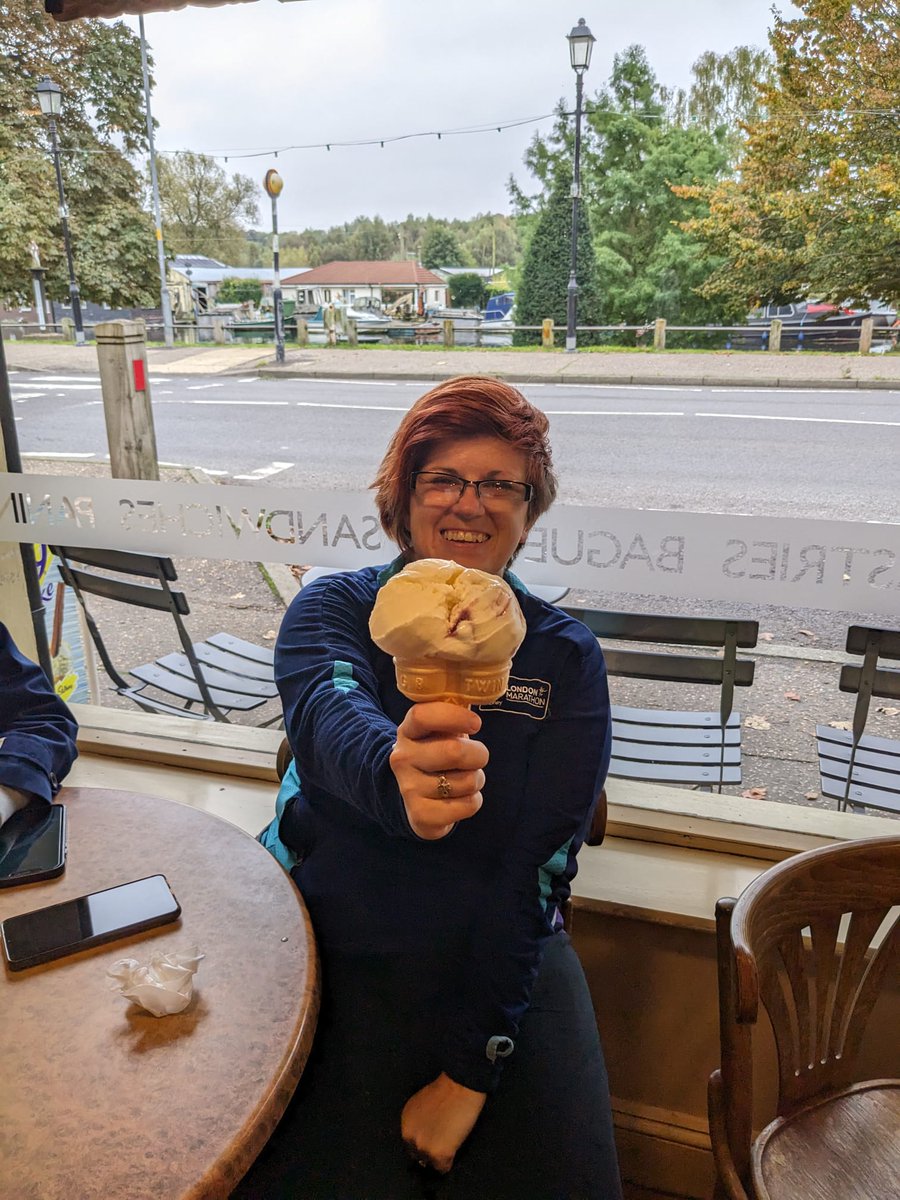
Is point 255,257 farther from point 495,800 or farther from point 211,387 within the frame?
point 495,800

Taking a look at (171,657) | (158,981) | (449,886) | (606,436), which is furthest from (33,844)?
(171,657)

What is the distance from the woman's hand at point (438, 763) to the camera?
2.85ft

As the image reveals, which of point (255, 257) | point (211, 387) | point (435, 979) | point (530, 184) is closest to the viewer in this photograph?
point (435, 979)

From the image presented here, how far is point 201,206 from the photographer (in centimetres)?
233

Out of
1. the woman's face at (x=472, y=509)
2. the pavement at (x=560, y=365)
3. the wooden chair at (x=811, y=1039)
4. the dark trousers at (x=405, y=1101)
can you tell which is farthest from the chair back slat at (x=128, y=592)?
the wooden chair at (x=811, y=1039)

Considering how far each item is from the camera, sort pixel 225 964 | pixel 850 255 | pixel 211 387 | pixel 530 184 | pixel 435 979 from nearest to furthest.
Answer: pixel 225 964
pixel 435 979
pixel 850 255
pixel 530 184
pixel 211 387

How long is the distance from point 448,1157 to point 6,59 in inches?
110

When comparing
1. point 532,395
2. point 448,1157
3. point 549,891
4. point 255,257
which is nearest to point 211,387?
point 255,257

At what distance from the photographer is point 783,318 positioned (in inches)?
76.3

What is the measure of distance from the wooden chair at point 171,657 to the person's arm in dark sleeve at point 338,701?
112 centimetres

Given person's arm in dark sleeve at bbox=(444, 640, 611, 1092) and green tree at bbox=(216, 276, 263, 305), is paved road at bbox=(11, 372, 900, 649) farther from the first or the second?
person's arm in dark sleeve at bbox=(444, 640, 611, 1092)

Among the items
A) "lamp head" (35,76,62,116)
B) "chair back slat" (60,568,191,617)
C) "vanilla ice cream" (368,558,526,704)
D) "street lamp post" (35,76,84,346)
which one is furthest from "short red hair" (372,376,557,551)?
"lamp head" (35,76,62,116)

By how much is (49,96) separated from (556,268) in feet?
5.02

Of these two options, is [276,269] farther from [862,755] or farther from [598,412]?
[862,755]
